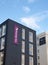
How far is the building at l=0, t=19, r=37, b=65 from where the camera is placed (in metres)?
47.3

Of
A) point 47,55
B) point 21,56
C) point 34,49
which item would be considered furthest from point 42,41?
point 21,56

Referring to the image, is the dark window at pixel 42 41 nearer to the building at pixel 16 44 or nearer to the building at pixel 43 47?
the building at pixel 43 47

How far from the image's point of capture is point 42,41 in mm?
80625

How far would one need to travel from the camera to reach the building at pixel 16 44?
47.3 m

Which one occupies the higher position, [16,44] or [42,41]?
[42,41]

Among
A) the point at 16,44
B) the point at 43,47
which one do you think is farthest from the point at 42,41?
the point at 16,44

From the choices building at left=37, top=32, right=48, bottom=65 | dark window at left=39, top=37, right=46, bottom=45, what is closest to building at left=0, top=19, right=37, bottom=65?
building at left=37, top=32, right=48, bottom=65

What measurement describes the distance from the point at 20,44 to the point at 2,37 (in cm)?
557

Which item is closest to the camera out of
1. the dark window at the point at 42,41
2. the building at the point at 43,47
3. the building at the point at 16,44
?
the building at the point at 16,44

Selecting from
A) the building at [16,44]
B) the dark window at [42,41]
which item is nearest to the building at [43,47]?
the dark window at [42,41]

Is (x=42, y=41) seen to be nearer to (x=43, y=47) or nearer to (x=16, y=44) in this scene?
(x=43, y=47)

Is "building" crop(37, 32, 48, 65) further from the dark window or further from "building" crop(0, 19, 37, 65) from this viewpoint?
"building" crop(0, 19, 37, 65)

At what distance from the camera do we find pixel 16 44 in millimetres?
49656

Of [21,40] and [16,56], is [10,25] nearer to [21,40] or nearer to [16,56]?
→ [21,40]
